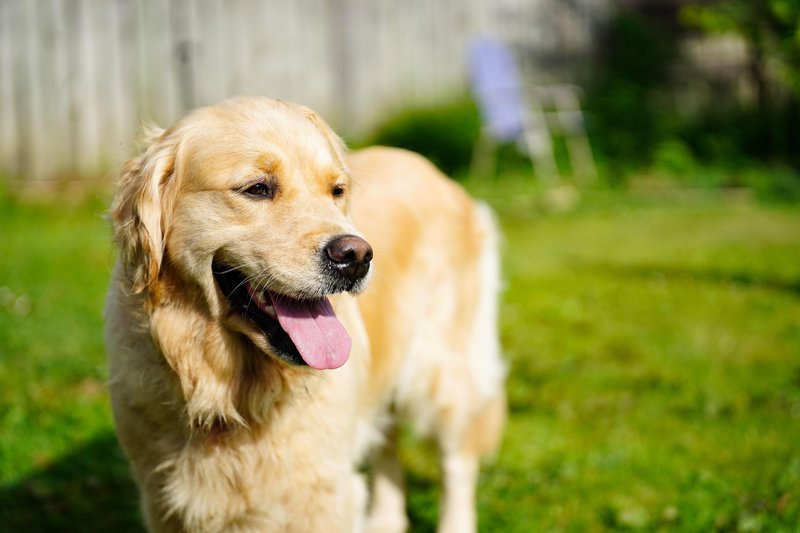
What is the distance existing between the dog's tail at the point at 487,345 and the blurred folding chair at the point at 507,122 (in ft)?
24.1

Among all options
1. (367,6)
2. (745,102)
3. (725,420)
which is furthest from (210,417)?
(745,102)

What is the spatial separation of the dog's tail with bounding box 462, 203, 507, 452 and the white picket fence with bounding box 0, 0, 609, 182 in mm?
3884

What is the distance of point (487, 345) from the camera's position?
4086 mm

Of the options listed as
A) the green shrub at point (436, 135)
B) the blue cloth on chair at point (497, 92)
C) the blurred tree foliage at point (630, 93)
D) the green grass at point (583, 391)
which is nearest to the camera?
the green grass at point (583, 391)

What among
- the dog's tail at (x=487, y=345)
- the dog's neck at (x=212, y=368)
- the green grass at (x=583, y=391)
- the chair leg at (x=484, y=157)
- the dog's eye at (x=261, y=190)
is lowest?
the chair leg at (x=484, y=157)

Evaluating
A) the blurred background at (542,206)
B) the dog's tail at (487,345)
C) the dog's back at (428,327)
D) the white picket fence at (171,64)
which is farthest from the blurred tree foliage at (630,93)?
the dog's back at (428,327)

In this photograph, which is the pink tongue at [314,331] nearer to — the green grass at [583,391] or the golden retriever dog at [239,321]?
the golden retriever dog at [239,321]

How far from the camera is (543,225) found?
9766 millimetres

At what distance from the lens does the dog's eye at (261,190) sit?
102 inches

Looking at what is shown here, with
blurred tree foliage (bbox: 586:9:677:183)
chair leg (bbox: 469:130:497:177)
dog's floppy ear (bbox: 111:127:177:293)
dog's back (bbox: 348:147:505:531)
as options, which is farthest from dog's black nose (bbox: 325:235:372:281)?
blurred tree foliage (bbox: 586:9:677:183)

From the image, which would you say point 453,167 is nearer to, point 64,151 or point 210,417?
point 64,151

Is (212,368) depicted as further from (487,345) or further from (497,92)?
(497,92)

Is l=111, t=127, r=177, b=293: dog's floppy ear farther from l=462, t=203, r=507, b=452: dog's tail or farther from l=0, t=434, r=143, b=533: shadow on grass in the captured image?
l=462, t=203, r=507, b=452: dog's tail

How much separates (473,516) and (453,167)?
28.4 feet
